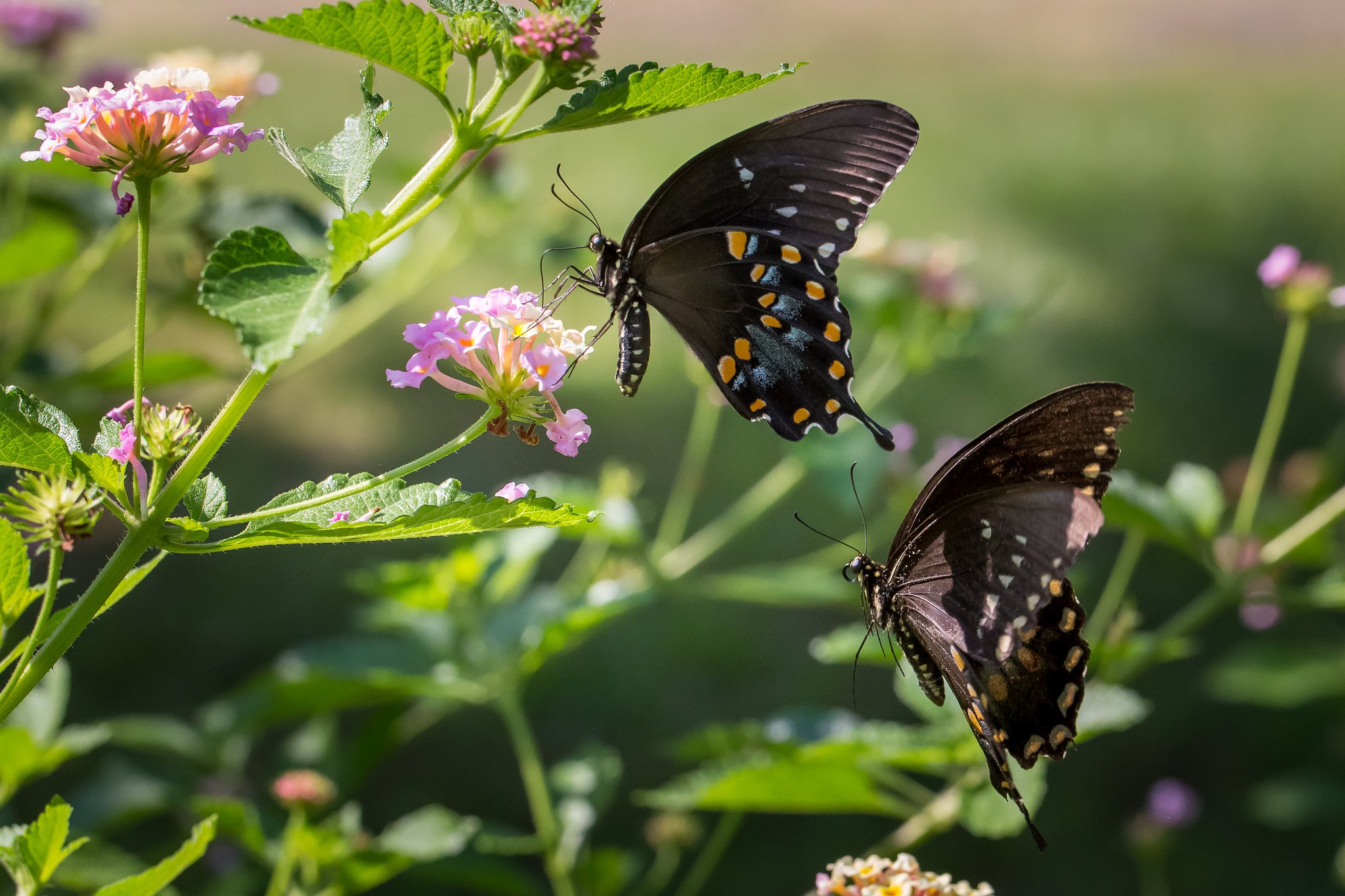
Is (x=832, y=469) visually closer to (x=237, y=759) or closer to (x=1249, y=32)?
(x=237, y=759)

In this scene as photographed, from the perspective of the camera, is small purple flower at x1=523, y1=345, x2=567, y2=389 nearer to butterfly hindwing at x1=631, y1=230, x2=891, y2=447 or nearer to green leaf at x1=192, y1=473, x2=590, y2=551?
green leaf at x1=192, y1=473, x2=590, y2=551

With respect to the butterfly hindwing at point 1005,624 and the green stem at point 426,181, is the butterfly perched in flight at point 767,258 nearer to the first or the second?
the butterfly hindwing at point 1005,624

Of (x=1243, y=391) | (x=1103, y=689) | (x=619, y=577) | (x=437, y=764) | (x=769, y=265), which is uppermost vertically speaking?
(x=769, y=265)

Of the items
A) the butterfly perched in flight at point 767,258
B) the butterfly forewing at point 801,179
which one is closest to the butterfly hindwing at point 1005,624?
the butterfly perched in flight at point 767,258

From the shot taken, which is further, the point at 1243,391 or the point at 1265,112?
the point at 1265,112

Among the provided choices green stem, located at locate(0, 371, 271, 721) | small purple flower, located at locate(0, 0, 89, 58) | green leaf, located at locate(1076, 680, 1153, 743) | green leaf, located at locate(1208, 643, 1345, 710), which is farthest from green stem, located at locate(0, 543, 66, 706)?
green leaf, located at locate(1208, 643, 1345, 710)

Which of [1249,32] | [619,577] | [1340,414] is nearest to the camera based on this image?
[619,577]

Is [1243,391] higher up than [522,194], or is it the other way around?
[522,194]

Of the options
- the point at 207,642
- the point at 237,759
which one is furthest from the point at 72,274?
the point at 207,642
